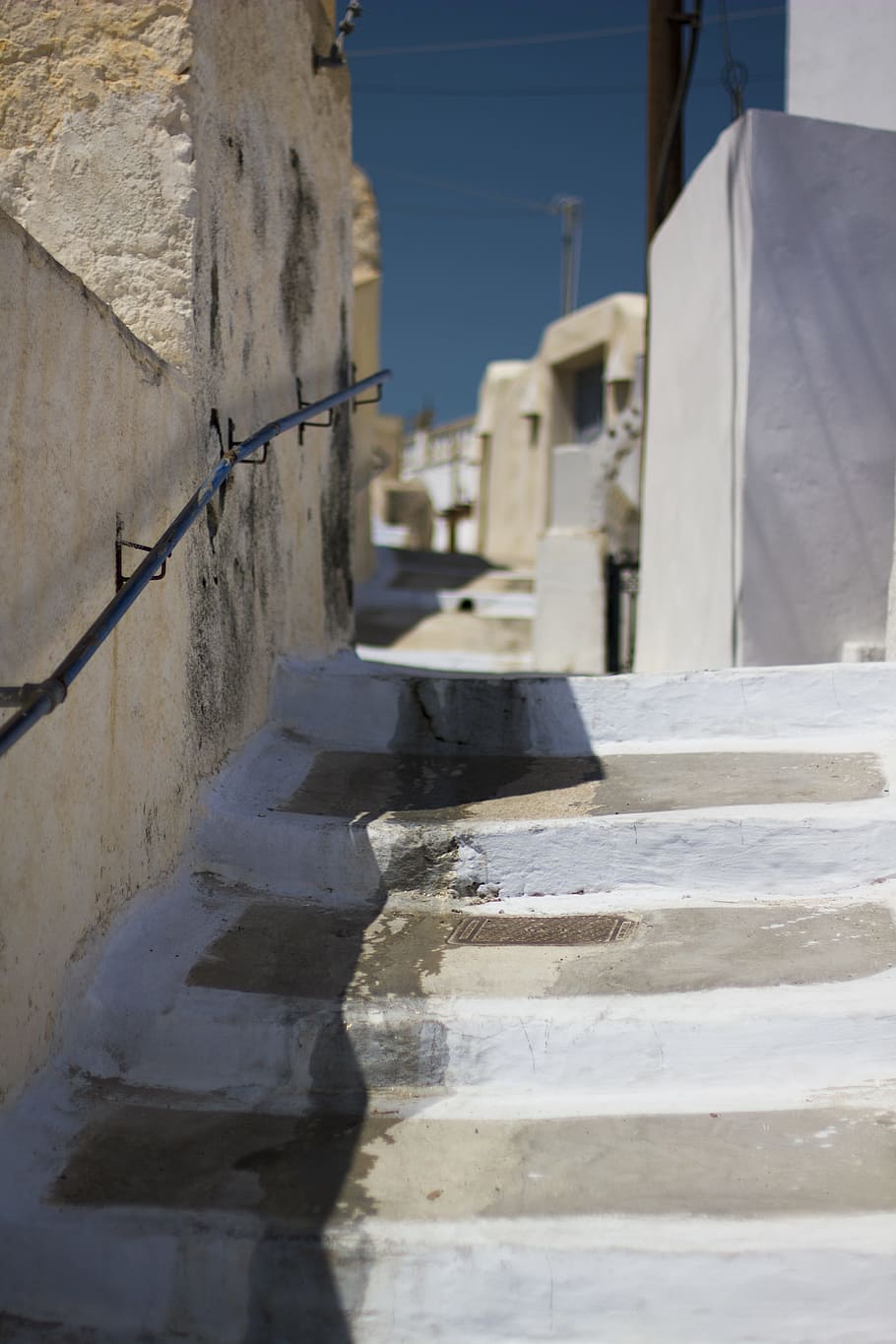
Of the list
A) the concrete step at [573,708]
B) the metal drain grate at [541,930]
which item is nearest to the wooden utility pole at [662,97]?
the concrete step at [573,708]

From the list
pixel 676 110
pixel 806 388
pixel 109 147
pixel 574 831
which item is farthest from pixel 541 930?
pixel 676 110

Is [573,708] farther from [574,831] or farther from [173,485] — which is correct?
[173,485]

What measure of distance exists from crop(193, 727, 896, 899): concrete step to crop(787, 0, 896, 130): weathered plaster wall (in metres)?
5.22

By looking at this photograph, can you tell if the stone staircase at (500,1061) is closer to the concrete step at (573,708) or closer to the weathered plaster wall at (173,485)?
the concrete step at (573,708)

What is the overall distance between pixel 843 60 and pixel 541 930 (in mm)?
6417

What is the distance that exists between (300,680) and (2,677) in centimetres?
205

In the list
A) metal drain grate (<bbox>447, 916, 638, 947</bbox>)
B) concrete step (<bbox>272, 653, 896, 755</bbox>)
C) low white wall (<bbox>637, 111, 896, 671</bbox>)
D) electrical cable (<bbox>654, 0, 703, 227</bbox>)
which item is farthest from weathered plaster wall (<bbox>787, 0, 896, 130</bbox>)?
metal drain grate (<bbox>447, 916, 638, 947</bbox>)

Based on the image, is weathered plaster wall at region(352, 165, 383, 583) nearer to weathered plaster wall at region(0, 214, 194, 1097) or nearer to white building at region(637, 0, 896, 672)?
white building at region(637, 0, 896, 672)

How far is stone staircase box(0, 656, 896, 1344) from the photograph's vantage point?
219 cm

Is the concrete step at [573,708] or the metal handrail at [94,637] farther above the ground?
the metal handrail at [94,637]

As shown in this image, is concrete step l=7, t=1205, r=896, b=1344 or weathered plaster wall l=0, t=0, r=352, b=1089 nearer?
concrete step l=7, t=1205, r=896, b=1344

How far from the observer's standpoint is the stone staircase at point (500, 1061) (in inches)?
86.1

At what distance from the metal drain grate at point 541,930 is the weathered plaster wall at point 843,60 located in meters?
5.85

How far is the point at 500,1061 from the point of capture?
8.86ft
